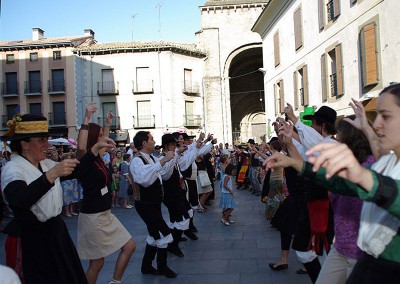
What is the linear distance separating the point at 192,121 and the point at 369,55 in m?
24.1

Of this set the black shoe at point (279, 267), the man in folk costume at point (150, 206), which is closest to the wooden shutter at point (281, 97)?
the black shoe at point (279, 267)

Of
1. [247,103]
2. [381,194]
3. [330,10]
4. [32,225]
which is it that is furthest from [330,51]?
[247,103]

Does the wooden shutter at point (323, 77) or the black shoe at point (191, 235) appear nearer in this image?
the black shoe at point (191, 235)

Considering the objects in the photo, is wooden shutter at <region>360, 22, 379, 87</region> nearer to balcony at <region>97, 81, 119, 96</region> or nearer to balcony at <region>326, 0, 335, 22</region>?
balcony at <region>326, 0, 335, 22</region>

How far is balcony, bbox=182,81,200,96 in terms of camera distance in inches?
1410

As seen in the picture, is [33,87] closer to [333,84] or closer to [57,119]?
[57,119]

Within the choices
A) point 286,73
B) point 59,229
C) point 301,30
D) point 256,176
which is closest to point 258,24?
point 286,73

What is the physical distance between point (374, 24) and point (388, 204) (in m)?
12.5

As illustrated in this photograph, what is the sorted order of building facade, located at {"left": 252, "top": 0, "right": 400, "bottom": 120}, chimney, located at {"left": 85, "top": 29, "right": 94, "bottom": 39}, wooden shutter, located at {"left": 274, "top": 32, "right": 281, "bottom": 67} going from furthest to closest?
chimney, located at {"left": 85, "top": 29, "right": 94, "bottom": 39} → wooden shutter, located at {"left": 274, "top": 32, "right": 281, "bottom": 67} → building facade, located at {"left": 252, "top": 0, "right": 400, "bottom": 120}

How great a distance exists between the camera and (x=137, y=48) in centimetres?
3528

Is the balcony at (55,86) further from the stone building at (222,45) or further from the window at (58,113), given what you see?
the stone building at (222,45)

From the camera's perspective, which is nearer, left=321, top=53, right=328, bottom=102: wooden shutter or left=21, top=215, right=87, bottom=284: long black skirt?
left=21, top=215, right=87, bottom=284: long black skirt

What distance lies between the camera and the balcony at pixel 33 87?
121 feet

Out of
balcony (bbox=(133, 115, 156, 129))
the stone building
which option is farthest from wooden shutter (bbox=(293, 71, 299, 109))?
→ balcony (bbox=(133, 115, 156, 129))
